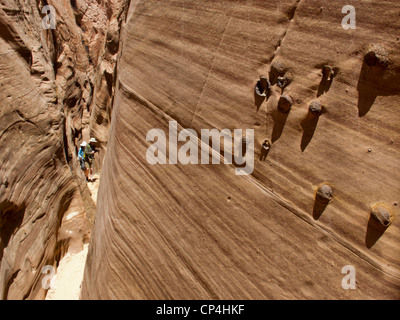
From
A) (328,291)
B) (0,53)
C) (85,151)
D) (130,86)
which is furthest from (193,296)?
(85,151)

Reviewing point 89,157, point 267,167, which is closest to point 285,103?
point 267,167

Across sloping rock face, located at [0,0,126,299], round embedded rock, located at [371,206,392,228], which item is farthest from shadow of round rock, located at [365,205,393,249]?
sloping rock face, located at [0,0,126,299]

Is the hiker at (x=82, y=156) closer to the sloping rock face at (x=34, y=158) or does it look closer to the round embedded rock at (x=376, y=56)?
the sloping rock face at (x=34, y=158)

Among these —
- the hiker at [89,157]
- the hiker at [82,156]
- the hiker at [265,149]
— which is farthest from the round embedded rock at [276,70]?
the hiker at [82,156]

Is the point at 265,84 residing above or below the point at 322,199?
above

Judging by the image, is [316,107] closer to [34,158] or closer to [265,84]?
[265,84]

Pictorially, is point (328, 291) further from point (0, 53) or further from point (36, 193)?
point (0, 53)
